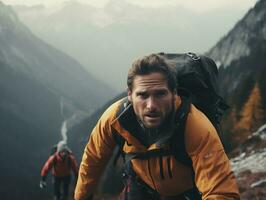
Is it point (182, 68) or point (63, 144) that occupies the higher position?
point (182, 68)

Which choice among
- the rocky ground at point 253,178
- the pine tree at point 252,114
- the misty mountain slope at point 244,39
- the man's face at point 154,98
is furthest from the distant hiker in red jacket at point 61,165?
the misty mountain slope at point 244,39

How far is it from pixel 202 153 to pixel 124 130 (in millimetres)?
794

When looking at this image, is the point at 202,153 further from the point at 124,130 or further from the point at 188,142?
the point at 124,130

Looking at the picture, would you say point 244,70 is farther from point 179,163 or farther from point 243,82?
point 179,163

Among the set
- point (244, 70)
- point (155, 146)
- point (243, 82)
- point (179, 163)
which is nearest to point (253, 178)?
point (179, 163)

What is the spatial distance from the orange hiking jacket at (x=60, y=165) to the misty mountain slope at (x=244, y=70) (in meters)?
49.9

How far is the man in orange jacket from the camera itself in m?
3.68

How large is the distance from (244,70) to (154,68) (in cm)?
11149

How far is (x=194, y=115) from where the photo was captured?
4012 mm

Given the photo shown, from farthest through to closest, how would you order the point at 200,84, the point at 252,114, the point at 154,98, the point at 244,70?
1. the point at 244,70
2. the point at 252,114
3. the point at 200,84
4. the point at 154,98

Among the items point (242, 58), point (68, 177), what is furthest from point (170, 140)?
point (242, 58)

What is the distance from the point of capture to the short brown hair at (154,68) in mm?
3816

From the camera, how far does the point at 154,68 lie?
382 cm

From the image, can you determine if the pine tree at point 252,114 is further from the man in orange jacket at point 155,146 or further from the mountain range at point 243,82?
the man in orange jacket at point 155,146
